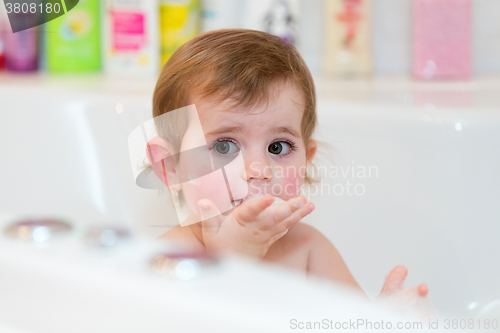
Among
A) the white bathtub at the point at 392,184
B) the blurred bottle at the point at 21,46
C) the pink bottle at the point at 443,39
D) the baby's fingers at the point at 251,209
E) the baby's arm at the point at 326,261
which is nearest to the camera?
the baby's fingers at the point at 251,209

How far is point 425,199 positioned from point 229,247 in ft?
1.44

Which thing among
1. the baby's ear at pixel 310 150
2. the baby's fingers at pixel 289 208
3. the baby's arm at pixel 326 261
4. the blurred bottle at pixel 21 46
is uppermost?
the blurred bottle at pixel 21 46

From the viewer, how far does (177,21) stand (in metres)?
1.08

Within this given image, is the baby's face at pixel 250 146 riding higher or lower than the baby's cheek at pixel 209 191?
higher

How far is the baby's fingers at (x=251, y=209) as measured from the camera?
42 cm

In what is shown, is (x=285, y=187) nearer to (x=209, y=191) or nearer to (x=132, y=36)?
(x=209, y=191)

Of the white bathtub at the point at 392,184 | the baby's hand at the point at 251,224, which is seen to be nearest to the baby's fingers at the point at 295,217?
the baby's hand at the point at 251,224

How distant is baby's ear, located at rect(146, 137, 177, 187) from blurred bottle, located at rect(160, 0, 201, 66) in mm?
583

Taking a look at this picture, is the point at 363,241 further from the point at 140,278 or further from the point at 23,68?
the point at 23,68

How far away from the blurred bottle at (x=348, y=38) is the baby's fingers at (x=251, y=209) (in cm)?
68

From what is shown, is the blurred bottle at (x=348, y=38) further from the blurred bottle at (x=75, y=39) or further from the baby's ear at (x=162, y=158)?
the baby's ear at (x=162, y=158)

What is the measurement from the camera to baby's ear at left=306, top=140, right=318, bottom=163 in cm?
64

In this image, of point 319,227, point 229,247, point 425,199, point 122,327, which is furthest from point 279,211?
point 425,199

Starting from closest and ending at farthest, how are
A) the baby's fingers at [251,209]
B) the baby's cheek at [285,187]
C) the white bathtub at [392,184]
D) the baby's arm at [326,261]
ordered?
1. the baby's fingers at [251,209]
2. the baby's cheek at [285,187]
3. the baby's arm at [326,261]
4. the white bathtub at [392,184]
